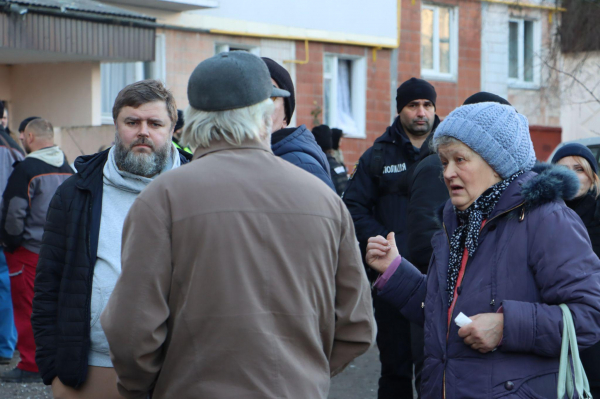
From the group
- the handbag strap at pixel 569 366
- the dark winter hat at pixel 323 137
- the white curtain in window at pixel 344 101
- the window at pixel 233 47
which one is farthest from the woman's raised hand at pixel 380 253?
the white curtain in window at pixel 344 101

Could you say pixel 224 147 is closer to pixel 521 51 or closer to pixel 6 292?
pixel 6 292

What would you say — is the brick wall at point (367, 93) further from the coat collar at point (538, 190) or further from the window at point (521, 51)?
the coat collar at point (538, 190)

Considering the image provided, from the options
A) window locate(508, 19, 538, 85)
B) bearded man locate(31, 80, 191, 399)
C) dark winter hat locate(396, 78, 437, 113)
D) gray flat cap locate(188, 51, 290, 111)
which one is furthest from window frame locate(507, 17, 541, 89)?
gray flat cap locate(188, 51, 290, 111)

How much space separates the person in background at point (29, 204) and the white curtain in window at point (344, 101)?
11946 millimetres

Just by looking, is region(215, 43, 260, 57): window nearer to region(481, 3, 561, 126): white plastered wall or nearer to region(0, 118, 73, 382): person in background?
region(481, 3, 561, 126): white plastered wall

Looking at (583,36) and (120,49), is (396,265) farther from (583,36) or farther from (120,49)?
(583,36)

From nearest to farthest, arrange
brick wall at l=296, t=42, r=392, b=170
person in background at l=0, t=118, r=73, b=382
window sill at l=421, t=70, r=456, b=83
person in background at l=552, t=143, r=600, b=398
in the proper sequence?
person in background at l=552, t=143, r=600, b=398 < person in background at l=0, t=118, r=73, b=382 < brick wall at l=296, t=42, r=392, b=170 < window sill at l=421, t=70, r=456, b=83

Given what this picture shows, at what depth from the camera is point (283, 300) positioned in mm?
2580

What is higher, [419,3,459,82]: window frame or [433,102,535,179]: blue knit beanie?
[419,3,459,82]: window frame

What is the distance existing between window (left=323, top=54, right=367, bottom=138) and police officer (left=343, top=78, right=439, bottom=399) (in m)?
13.0

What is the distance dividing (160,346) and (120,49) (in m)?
11.1

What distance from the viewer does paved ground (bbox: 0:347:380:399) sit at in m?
7.21

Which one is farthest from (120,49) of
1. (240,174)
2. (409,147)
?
(240,174)

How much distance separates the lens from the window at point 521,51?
2306cm
